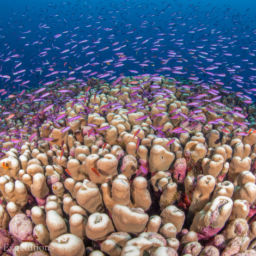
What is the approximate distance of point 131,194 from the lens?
227 centimetres

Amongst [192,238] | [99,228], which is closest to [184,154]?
[192,238]

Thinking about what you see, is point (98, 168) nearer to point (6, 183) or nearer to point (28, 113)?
point (6, 183)

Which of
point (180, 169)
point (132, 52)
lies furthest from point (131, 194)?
point (132, 52)

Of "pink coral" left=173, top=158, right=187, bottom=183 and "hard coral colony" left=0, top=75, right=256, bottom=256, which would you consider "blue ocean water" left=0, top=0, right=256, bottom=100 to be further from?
Answer: "pink coral" left=173, top=158, right=187, bottom=183

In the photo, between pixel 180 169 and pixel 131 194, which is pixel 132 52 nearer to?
pixel 180 169

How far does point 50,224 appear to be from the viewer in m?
1.81

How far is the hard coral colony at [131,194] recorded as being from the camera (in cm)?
173

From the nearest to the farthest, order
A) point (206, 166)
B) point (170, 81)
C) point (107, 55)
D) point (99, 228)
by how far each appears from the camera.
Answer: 1. point (99, 228)
2. point (206, 166)
3. point (170, 81)
4. point (107, 55)

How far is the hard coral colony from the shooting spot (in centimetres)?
173

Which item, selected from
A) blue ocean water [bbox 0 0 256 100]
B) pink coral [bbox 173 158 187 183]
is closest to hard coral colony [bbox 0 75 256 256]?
pink coral [bbox 173 158 187 183]

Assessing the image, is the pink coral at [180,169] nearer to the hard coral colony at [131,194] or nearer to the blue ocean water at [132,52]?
the hard coral colony at [131,194]

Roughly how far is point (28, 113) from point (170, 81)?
184 inches

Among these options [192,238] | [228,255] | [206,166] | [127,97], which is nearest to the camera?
[228,255]

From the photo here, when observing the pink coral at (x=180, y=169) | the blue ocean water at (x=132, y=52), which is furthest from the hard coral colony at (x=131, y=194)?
the blue ocean water at (x=132, y=52)
